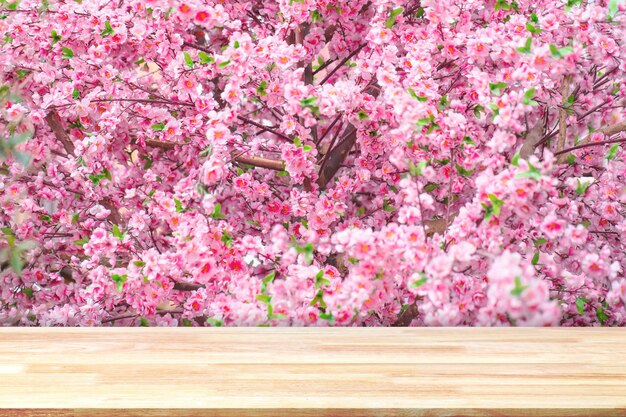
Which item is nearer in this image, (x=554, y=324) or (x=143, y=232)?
(x=554, y=324)

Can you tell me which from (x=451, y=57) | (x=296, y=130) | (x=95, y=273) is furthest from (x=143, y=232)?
(x=451, y=57)

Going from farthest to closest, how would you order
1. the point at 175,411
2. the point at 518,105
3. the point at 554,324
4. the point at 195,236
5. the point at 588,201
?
the point at 588,201, the point at 554,324, the point at 195,236, the point at 518,105, the point at 175,411

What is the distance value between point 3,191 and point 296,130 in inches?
37.8

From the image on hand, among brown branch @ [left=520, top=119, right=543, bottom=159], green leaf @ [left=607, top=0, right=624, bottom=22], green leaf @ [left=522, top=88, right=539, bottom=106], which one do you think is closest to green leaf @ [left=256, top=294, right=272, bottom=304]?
green leaf @ [left=522, top=88, right=539, bottom=106]

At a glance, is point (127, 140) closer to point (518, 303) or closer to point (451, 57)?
point (451, 57)

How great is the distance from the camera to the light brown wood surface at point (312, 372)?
1.16 metres

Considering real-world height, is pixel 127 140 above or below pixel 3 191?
above

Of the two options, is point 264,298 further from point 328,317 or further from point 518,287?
point 518,287

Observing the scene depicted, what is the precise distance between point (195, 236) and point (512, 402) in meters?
0.90

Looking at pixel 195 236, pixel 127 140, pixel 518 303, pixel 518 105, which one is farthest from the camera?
pixel 127 140

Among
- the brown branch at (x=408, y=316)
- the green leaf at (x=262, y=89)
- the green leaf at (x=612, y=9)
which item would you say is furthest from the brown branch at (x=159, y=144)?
the green leaf at (x=612, y=9)

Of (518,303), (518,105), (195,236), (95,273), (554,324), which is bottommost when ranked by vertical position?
(95,273)

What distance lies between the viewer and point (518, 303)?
1.53 m

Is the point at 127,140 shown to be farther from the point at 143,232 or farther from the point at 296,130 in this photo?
the point at 296,130
